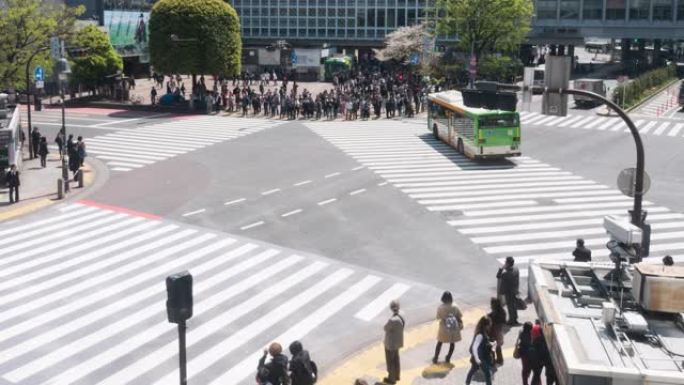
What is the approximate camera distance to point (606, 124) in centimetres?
4503

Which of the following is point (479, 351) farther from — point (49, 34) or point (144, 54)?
point (144, 54)

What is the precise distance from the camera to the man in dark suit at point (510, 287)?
1522 centimetres

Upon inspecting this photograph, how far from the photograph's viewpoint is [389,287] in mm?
17719

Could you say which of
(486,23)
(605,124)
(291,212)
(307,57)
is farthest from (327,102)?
(291,212)

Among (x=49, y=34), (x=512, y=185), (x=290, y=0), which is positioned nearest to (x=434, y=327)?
(x=512, y=185)

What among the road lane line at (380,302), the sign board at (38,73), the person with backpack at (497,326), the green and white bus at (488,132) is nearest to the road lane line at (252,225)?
the road lane line at (380,302)

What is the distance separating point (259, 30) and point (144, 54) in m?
20.3

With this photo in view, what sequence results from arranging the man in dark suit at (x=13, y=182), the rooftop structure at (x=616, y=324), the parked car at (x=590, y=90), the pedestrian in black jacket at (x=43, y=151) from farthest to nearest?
the parked car at (x=590, y=90)
the pedestrian in black jacket at (x=43, y=151)
the man in dark suit at (x=13, y=182)
the rooftop structure at (x=616, y=324)

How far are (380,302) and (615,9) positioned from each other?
7663 cm

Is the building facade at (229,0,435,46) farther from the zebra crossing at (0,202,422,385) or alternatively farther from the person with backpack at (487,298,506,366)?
the person with backpack at (487,298,506,366)

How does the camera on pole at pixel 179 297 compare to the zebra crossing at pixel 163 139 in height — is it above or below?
above

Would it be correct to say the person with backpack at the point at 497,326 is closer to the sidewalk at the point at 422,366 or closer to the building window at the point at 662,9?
the sidewalk at the point at 422,366

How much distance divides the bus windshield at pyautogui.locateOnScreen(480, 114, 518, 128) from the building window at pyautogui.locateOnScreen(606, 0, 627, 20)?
5856 centimetres

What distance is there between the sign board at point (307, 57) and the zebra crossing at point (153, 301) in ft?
167
